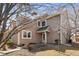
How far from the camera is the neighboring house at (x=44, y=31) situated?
2357mm

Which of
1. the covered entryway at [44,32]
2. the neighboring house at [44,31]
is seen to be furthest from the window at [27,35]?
the covered entryway at [44,32]

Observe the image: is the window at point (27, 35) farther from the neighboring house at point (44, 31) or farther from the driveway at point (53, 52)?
the driveway at point (53, 52)

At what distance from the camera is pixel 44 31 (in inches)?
94.0

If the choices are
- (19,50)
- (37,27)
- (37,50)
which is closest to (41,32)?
(37,27)

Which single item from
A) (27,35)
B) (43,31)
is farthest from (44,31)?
(27,35)

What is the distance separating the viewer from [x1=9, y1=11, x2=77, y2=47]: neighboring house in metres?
2.36

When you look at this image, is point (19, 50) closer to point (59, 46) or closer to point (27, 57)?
point (27, 57)

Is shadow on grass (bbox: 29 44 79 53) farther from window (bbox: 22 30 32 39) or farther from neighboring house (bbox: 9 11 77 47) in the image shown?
window (bbox: 22 30 32 39)

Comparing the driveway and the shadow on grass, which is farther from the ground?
the shadow on grass

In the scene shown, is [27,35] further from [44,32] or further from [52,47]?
[52,47]

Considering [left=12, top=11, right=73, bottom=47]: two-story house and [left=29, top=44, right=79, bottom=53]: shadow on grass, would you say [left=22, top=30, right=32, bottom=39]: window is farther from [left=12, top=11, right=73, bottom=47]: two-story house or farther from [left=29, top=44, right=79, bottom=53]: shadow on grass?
[left=29, top=44, right=79, bottom=53]: shadow on grass

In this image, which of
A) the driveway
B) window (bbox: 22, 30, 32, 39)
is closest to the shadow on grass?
the driveway

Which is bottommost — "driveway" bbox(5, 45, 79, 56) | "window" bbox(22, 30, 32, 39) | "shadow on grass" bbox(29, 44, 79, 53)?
"driveway" bbox(5, 45, 79, 56)

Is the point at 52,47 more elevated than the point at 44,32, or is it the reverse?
the point at 44,32
